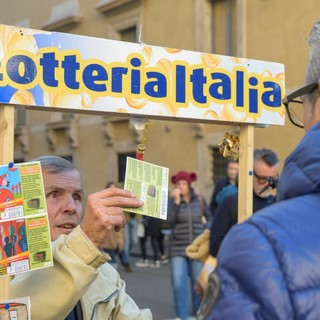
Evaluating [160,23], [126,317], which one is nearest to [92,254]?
[126,317]

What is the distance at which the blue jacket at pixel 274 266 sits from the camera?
1.07 metres

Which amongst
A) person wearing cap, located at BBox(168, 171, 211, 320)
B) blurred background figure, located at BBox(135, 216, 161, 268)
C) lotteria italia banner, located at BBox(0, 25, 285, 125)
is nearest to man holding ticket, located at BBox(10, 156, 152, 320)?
lotteria italia banner, located at BBox(0, 25, 285, 125)

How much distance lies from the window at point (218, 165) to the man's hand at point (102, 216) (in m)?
13.4

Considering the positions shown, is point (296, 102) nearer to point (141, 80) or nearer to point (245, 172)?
point (141, 80)

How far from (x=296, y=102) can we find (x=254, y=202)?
9.44 ft

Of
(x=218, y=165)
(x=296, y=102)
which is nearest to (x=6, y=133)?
(x=296, y=102)

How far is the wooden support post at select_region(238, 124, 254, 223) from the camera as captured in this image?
3.10 metres

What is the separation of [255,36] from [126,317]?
40.7 ft

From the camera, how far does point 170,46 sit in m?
16.3

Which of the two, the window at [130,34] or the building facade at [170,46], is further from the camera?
the window at [130,34]

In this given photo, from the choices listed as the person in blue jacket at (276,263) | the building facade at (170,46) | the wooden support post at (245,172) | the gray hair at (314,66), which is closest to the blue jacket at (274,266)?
the person in blue jacket at (276,263)

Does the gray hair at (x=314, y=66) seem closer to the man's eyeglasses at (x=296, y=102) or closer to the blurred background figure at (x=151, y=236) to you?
the man's eyeglasses at (x=296, y=102)

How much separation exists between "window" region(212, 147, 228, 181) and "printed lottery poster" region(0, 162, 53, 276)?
523 inches

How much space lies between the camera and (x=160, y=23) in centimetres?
1659
